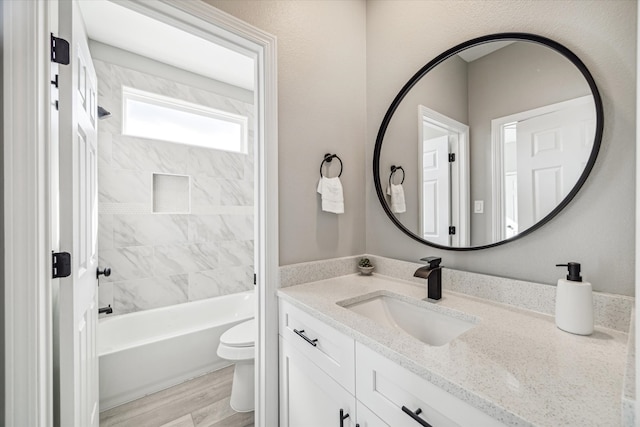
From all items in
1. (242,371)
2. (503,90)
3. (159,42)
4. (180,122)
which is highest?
(159,42)

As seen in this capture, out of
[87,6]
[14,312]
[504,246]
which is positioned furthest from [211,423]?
[87,6]

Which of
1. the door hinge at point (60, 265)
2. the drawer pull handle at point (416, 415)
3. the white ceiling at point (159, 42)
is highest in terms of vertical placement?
the white ceiling at point (159, 42)

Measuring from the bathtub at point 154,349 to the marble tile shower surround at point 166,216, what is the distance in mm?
114

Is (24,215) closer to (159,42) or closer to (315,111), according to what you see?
(315,111)

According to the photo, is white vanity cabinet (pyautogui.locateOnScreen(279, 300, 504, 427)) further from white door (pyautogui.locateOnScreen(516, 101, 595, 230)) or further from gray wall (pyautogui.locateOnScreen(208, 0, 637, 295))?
white door (pyautogui.locateOnScreen(516, 101, 595, 230))

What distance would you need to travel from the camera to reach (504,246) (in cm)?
109

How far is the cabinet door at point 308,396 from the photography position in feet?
2.98

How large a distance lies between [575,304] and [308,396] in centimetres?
98

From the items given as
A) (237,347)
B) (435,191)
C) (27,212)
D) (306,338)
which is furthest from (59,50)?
(237,347)

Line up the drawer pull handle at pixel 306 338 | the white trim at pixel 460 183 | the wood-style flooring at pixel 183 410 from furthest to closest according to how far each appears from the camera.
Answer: the wood-style flooring at pixel 183 410 < the white trim at pixel 460 183 < the drawer pull handle at pixel 306 338

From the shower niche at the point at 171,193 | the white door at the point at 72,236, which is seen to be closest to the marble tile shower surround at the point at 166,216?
the shower niche at the point at 171,193

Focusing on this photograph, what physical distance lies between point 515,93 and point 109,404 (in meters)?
2.85

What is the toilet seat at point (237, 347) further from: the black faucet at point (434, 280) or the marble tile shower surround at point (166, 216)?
the black faucet at point (434, 280)

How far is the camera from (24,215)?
785 mm
